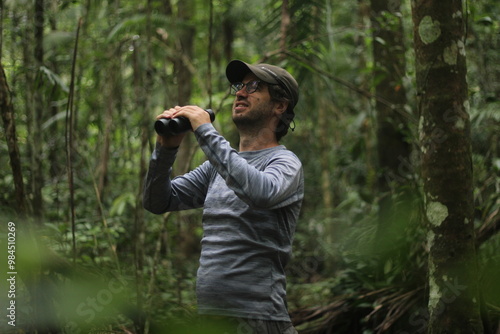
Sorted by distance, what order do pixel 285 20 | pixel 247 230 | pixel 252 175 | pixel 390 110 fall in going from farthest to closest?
pixel 390 110, pixel 285 20, pixel 247 230, pixel 252 175

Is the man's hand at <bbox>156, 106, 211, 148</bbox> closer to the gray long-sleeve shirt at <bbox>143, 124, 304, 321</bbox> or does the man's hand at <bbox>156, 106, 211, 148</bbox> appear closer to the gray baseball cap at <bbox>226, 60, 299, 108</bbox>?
the gray long-sleeve shirt at <bbox>143, 124, 304, 321</bbox>

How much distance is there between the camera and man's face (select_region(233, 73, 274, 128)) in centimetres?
234

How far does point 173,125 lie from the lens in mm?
2172

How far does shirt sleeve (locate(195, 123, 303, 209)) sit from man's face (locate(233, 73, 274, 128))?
0.81 ft

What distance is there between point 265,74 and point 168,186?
26.0 inches

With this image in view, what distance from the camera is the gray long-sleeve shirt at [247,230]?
2002mm

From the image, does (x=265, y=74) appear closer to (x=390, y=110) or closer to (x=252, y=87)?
(x=252, y=87)

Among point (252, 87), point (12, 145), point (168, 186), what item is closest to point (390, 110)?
point (252, 87)

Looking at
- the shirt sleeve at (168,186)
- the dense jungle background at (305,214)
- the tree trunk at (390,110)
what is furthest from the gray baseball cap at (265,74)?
the tree trunk at (390,110)

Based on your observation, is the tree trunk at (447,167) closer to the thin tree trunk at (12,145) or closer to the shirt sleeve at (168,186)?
the shirt sleeve at (168,186)

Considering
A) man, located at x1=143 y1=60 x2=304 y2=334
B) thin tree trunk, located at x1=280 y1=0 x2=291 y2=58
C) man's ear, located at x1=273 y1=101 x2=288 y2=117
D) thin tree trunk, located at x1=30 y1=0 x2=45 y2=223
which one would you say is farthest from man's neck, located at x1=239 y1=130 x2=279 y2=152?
thin tree trunk, located at x1=280 y1=0 x2=291 y2=58

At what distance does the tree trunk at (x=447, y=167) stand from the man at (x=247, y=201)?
2.37ft

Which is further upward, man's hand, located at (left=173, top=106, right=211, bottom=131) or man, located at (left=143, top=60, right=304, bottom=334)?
man's hand, located at (left=173, top=106, right=211, bottom=131)

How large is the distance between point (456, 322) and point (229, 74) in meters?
1.55
